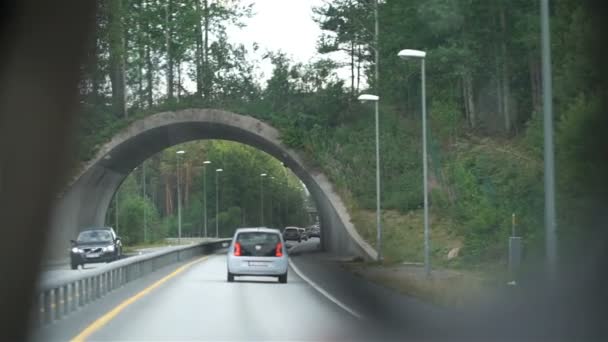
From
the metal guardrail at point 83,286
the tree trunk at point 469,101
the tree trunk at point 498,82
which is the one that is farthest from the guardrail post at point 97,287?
the tree trunk at point 469,101

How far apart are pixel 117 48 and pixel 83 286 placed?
49637 millimetres

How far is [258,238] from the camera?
33.3 meters

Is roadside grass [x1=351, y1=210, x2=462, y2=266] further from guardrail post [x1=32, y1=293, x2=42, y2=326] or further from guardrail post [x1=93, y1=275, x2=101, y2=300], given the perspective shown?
guardrail post [x1=32, y1=293, x2=42, y2=326]

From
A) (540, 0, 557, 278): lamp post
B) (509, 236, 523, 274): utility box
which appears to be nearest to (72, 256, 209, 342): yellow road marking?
(509, 236, 523, 274): utility box

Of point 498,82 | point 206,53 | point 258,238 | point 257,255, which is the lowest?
point 257,255

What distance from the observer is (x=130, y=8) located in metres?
79.9

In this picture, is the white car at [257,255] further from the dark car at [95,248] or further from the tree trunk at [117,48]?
the tree trunk at [117,48]

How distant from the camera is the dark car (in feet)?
152

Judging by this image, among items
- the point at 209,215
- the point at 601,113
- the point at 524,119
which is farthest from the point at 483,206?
the point at 209,215

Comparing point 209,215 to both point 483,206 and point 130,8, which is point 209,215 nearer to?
point 130,8

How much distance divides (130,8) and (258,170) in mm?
67776

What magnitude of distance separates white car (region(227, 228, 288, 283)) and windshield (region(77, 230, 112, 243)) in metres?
16.0

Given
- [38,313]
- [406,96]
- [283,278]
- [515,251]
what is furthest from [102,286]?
[406,96]

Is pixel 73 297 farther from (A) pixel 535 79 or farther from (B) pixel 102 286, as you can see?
(A) pixel 535 79
